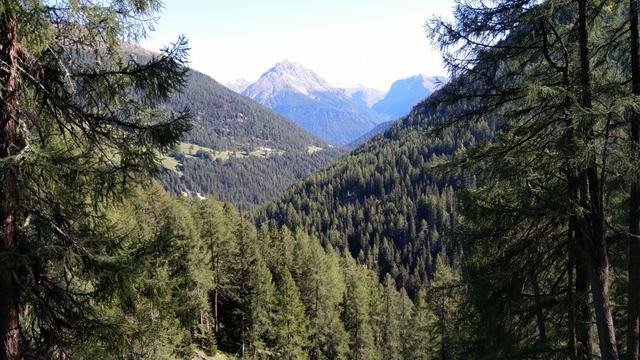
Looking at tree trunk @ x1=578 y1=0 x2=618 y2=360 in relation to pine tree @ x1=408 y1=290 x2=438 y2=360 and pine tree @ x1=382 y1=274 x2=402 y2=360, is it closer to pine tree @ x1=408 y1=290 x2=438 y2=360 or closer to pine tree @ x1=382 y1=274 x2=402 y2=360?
pine tree @ x1=408 y1=290 x2=438 y2=360

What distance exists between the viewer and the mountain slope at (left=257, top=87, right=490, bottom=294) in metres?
124

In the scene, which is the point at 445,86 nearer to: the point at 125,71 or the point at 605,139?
the point at 605,139

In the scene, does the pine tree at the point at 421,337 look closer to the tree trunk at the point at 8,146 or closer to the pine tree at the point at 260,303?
the pine tree at the point at 260,303

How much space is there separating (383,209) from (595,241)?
148 metres

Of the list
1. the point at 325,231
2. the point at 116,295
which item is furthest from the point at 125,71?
the point at 325,231

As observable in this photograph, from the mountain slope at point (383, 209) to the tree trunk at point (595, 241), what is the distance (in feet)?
332

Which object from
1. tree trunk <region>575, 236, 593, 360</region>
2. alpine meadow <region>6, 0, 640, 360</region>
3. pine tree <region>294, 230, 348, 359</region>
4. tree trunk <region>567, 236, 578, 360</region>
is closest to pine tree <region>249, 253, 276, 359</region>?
pine tree <region>294, 230, 348, 359</region>

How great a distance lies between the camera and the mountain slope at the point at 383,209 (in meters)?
124

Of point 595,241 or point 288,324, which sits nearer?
point 595,241

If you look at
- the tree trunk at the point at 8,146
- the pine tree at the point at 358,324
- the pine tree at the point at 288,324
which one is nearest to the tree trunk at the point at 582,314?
the tree trunk at the point at 8,146

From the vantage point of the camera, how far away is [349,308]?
4206cm

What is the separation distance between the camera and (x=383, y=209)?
154250 mm

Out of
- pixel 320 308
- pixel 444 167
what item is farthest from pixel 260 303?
pixel 444 167

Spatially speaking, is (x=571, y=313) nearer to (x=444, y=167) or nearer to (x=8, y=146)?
(x=444, y=167)
